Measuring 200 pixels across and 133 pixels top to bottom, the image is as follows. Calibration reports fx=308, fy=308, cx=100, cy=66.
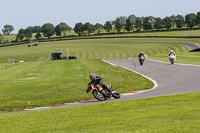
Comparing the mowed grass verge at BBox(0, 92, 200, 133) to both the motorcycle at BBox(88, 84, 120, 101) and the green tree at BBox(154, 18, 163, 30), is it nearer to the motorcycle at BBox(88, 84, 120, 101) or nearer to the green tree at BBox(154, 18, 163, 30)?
the motorcycle at BBox(88, 84, 120, 101)

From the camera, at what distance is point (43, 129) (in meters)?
9.18

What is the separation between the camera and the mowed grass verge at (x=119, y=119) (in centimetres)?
845

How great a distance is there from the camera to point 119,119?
9.77m

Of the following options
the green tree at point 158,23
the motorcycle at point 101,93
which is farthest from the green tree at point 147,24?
the motorcycle at point 101,93

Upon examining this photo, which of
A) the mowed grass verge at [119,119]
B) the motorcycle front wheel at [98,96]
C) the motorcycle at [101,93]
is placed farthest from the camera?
the motorcycle front wheel at [98,96]

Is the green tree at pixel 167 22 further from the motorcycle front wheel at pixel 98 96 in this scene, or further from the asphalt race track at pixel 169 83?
the motorcycle front wheel at pixel 98 96

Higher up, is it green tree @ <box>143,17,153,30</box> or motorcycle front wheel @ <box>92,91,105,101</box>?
green tree @ <box>143,17,153,30</box>

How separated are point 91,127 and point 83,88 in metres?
11.8

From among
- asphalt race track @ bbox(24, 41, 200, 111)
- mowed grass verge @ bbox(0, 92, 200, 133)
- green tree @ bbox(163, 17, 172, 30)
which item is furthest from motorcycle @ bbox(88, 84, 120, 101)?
green tree @ bbox(163, 17, 172, 30)

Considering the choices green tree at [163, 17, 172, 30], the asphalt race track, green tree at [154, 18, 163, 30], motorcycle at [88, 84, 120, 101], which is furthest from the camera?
green tree at [163, 17, 172, 30]

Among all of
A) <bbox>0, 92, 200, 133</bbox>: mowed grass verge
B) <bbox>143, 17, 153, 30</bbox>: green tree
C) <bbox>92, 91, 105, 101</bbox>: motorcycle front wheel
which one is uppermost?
<bbox>143, 17, 153, 30</bbox>: green tree

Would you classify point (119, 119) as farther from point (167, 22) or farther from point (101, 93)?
point (167, 22)

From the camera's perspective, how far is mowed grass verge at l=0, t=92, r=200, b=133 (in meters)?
8.45

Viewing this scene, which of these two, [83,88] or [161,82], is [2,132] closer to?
[83,88]
